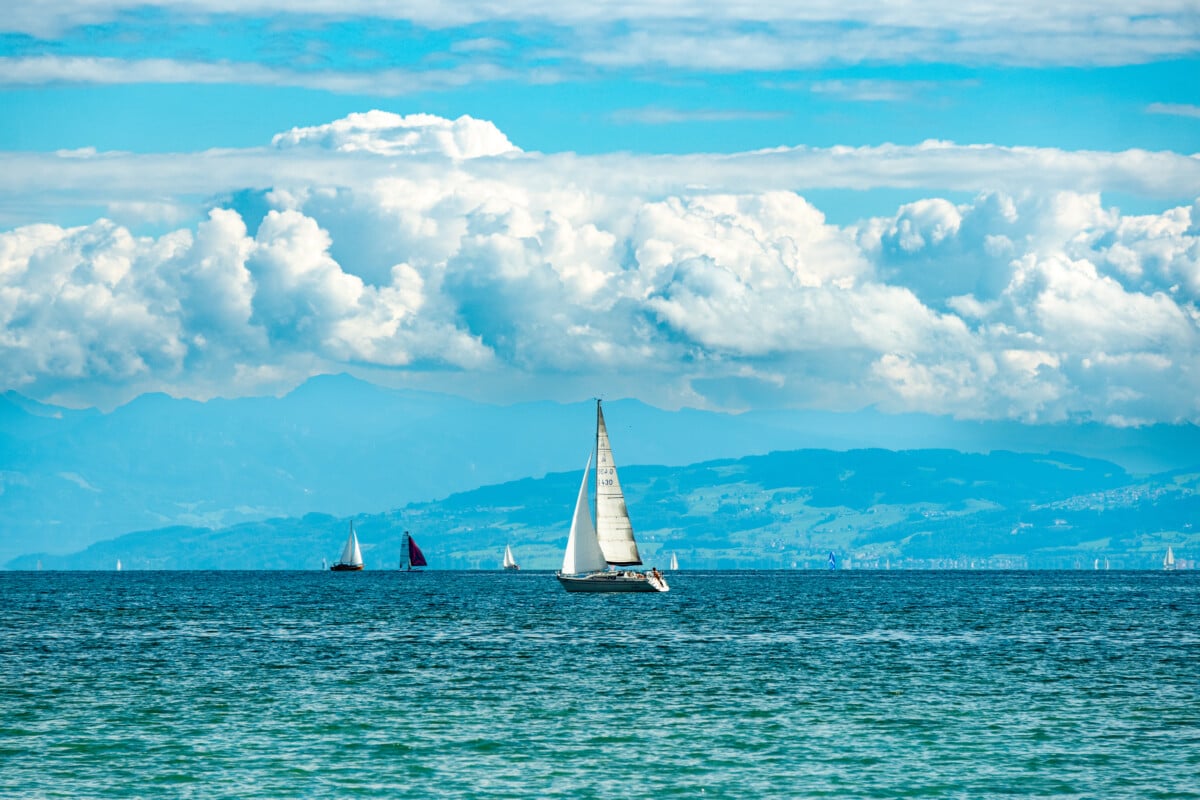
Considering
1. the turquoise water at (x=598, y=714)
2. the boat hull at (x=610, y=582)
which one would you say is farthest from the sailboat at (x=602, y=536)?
the turquoise water at (x=598, y=714)

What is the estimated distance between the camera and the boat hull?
178m

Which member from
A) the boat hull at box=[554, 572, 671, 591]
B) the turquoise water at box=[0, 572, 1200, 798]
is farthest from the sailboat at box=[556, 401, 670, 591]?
the turquoise water at box=[0, 572, 1200, 798]

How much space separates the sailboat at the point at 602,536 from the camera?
170 meters

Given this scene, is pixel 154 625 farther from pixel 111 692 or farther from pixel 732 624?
pixel 111 692

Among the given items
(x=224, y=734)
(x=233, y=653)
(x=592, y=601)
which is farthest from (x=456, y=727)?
(x=592, y=601)

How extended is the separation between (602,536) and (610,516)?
251 cm

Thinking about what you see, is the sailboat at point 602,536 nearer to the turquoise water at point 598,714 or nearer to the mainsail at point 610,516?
the mainsail at point 610,516

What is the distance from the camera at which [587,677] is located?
8288 cm

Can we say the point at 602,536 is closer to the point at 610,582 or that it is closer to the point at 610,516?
the point at 610,516

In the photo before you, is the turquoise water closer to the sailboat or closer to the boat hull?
the sailboat

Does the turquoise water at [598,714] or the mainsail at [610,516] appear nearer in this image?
the turquoise water at [598,714]

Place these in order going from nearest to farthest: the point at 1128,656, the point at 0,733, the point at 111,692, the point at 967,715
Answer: the point at 0,733 < the point at 967,715 < the point at 111,692 < the point at 1128,656

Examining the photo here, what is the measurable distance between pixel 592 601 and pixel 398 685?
101 meters

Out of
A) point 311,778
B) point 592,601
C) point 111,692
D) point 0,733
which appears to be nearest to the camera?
point 311,778
